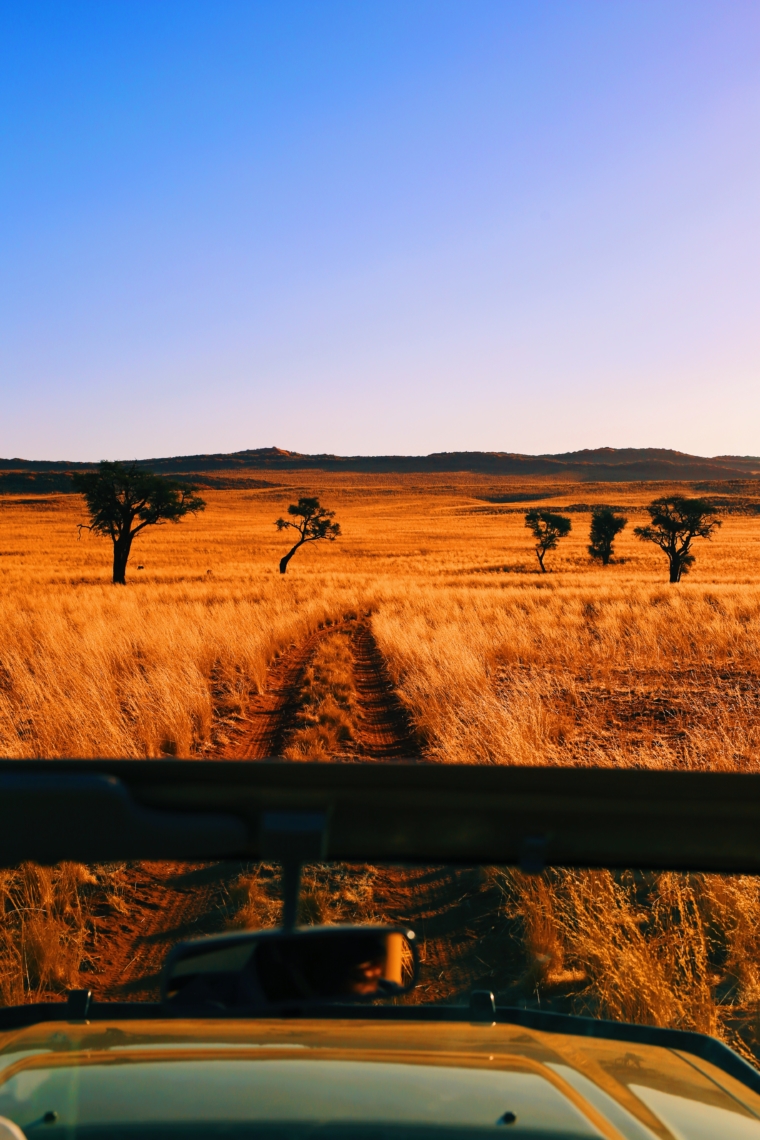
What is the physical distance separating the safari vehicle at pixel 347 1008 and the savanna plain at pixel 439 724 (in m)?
0.71

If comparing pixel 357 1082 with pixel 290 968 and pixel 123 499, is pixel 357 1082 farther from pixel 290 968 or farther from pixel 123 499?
pixel 123 499

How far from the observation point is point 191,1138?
1844 mm

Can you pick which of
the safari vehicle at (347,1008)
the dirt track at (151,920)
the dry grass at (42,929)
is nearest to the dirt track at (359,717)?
the dirt track at (151,920)

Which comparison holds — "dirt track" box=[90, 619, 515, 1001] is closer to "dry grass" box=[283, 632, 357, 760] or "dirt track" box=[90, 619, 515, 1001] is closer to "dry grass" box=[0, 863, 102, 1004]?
→ "dry grass" box=[0, 863, 102, 1004]

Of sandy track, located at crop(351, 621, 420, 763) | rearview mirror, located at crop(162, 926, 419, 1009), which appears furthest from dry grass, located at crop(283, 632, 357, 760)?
rearview mirror, located at crop(162, 926, 419, 1009)

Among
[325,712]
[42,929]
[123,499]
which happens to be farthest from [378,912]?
[123,499]

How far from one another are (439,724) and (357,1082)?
800cm

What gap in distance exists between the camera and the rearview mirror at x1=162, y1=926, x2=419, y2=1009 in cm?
203

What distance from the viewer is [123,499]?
39.0m

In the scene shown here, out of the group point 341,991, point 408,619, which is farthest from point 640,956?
point 408,619

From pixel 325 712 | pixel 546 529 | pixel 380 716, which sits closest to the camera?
pixel 325 712

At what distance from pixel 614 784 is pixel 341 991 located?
0.90 meters

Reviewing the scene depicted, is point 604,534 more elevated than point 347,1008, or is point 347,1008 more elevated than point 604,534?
point 604,534

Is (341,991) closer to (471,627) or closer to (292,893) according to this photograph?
(292,893)
